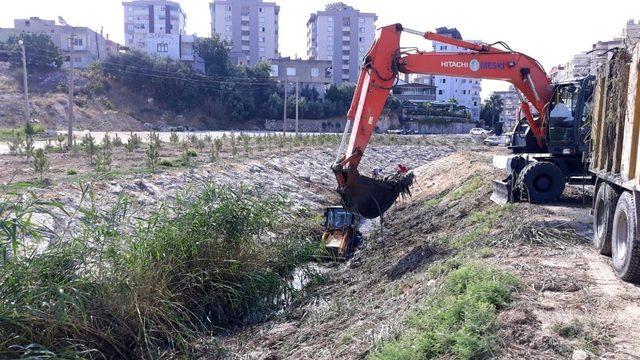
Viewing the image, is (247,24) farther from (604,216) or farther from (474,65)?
(604,216)

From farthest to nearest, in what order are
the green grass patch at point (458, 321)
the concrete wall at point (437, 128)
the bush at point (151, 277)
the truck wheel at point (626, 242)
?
the concrete wall at point (437, 128)
the truck wheel at point (626, 242)
the bush at point (151, 277)
the green grass patch at point (458, 321)

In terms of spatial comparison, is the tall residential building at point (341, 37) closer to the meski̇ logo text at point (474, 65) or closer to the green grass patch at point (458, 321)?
the meski̇ logo text at point (474, 65)

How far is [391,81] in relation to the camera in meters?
10.8

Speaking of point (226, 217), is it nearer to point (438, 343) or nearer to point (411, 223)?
point (438, 343)

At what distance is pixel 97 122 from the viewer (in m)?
53.6

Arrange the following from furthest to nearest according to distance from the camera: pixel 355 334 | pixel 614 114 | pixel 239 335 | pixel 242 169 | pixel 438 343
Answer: pixel 242 169
pixel 239 335
pixel 614 114
pixel 355 334
pixel 438 343

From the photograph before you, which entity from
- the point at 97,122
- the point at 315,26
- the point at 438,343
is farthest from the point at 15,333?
the point at 315,26

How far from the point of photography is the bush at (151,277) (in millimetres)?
5699

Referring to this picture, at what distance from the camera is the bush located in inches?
224

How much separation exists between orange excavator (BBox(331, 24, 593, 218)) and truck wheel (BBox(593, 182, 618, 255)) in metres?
3.02

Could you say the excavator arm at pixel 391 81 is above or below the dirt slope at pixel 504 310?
above

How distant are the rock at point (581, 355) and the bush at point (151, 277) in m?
4.19

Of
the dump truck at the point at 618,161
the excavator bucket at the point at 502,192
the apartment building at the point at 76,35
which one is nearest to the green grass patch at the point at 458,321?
the dump truck at the point at 618,161

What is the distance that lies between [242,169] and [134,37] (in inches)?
3591
